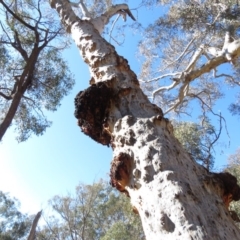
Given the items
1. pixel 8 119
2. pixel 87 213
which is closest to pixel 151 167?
pixel 8 119

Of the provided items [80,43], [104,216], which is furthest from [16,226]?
[80,43]

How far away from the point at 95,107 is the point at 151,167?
0.62 m

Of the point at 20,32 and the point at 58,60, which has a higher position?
the point at 20,32

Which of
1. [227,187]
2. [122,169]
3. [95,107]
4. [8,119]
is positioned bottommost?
[227,187]

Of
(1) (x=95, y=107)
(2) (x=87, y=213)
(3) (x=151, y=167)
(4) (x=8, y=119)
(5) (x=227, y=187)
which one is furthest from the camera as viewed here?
(2) (x=87, y=213)

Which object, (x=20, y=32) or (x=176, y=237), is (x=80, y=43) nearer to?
(x=176, y=237)

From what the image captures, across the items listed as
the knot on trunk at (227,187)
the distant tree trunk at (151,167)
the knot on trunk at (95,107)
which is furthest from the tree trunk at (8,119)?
the knot on trunk at (227,187)

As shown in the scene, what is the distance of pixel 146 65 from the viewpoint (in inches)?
384

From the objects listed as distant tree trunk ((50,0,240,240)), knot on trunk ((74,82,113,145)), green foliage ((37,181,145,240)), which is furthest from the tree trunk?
green foliage ((37,181,145,240))

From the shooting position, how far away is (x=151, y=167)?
125cm

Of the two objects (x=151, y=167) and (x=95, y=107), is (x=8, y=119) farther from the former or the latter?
(x=151, y=167)

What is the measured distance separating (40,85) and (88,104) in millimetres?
6463

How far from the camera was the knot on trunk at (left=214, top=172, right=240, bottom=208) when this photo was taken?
134 centimetres

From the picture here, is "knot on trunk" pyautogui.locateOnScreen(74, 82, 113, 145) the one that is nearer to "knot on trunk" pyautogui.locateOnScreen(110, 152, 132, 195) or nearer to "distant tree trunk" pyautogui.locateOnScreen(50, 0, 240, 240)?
"distant tree trunk" pyautogui.locateOnScreen(50, 0, 240, 240)
